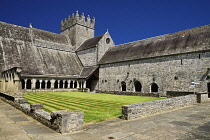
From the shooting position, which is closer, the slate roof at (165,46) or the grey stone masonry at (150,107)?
the grey stone masonry at (150,107)

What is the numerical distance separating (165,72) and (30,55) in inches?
871

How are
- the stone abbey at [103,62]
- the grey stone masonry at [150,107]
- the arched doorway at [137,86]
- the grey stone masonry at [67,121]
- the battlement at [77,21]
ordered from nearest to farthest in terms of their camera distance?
the grey stone masonry at [67,121] → the grey stone masonry at [150,107] → the stone abbey at [103,62] → the arched doorway at [137,86] → the battlement at [77,21]

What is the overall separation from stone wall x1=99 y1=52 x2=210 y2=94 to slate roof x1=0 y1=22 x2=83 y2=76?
9.23 meters

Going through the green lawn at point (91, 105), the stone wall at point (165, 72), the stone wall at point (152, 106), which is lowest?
the green lawn at point (91, 105)

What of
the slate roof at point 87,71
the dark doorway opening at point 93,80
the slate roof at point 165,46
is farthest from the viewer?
the dark doorway opening at point 93,80

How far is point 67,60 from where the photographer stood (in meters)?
32.1

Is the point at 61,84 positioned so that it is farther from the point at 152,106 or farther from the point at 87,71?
the point at 152,106

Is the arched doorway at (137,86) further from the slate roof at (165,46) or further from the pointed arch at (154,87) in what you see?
the slate roof at (165,46)

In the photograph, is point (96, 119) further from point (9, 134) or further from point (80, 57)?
point (80, 57)

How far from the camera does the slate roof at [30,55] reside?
24656mm

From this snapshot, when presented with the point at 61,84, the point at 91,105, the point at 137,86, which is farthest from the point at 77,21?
the point at 91,105

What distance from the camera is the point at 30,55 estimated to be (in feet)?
89.0

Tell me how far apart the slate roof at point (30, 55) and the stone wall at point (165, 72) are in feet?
30.3

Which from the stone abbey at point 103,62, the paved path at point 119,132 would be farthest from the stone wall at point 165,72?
the paved path at point 119,132
